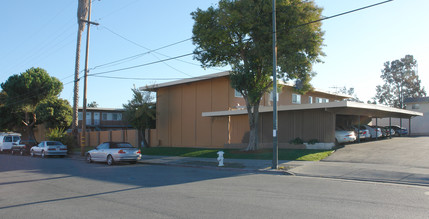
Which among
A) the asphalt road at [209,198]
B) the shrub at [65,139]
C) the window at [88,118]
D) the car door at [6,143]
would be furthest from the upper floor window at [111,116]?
the asphalt road at [209,198]

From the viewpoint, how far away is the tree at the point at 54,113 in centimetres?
4212

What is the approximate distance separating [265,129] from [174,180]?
46.4ft

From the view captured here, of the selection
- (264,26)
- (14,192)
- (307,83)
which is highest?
(264,26)

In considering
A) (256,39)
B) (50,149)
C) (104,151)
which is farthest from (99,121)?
(256,39)

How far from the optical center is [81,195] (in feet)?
30.9

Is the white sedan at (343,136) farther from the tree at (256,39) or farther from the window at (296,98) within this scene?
the window at (296,98)

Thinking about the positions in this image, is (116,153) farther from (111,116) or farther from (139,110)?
(111,116)

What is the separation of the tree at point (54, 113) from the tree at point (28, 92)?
84.9 inches

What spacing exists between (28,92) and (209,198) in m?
44.7

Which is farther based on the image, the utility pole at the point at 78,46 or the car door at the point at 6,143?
the car door at the point at 6,143

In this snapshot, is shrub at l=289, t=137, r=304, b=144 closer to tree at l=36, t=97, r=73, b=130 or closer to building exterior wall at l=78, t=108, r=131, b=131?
tree at l=36, t=97, r=73, b=130

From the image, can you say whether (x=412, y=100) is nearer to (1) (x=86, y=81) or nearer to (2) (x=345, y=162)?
(2) (x=345, y=162)

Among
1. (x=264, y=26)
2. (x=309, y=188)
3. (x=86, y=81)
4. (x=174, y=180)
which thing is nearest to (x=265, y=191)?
(x=309, y=188)

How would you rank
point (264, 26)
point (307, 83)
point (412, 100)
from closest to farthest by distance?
point (264, 26) < point (307, 83) < point (412, 100)
